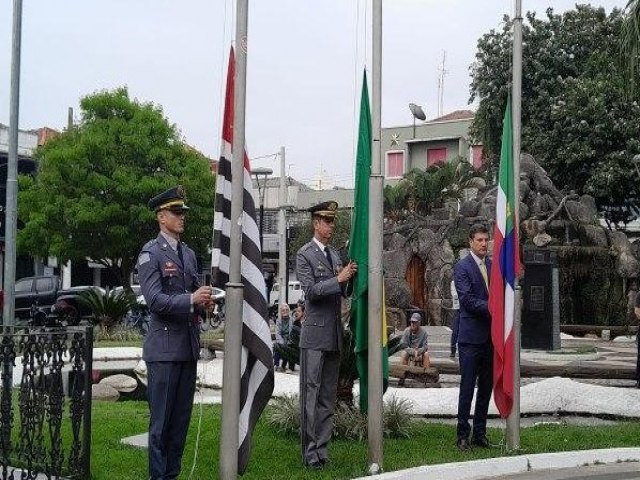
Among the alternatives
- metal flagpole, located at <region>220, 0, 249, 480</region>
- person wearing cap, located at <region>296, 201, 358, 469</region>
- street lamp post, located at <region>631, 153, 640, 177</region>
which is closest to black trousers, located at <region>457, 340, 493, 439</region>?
person wearing cap, located at <region>296, 201, 358, 469</region>

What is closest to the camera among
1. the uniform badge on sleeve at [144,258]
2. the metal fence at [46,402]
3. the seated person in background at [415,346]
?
the metal fence at [46,402]

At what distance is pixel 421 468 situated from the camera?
22.6 feet

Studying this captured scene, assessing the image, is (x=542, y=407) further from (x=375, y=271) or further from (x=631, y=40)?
(x=631, y=40)

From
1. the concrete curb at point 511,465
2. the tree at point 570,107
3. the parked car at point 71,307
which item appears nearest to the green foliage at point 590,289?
the tree at point 570,107

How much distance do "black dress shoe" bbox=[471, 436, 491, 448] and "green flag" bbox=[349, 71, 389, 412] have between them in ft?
4.93

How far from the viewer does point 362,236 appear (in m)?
6.92

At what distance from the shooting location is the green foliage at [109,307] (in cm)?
2298

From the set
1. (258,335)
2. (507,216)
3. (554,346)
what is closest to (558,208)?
(554,346)

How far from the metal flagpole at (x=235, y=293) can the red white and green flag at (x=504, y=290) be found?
273 centimetres

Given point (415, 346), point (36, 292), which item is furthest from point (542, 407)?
point (36, 292)

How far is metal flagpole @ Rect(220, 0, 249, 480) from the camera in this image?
5773mm

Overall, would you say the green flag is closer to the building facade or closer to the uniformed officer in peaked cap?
the uniformed officer in peaked cap

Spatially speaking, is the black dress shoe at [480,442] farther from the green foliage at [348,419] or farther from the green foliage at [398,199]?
the green foliage at [398,199]

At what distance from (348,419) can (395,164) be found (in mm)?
58385
